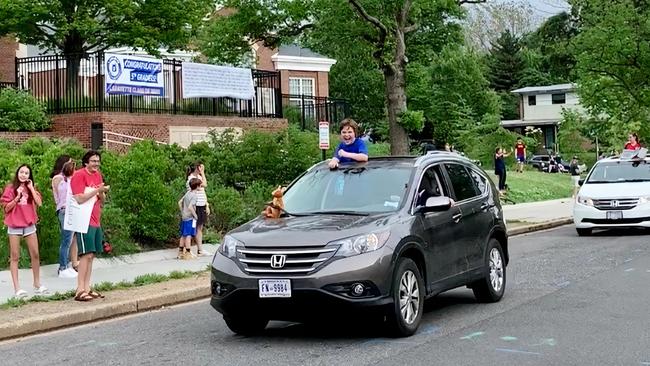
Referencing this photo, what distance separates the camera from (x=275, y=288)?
7.48 metres

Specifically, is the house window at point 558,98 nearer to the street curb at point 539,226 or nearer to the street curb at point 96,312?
the street curb at point 539,226

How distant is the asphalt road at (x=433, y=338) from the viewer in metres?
7.28

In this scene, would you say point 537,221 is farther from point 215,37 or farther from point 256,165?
point 215,37

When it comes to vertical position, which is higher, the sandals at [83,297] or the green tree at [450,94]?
the green tree at [450,94]

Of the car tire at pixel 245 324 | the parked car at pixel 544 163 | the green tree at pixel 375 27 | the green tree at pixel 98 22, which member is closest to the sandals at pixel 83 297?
the car tire at pixel 245 324

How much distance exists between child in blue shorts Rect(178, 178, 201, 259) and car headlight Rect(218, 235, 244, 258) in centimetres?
684

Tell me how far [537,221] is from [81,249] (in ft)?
48.4

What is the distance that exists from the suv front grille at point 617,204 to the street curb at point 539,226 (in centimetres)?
249

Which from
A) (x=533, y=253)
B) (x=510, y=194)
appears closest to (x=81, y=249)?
(x=533, y=253)

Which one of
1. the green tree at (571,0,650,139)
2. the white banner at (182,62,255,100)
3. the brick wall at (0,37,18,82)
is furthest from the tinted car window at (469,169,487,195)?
the brick wall at (0,37,18,82)

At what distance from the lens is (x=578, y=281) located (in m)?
11.6

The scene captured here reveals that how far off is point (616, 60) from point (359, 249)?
27.4m


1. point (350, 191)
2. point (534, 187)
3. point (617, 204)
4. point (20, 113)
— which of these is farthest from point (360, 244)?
point (534, 187)

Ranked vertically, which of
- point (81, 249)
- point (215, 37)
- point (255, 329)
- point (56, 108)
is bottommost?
point (255, 329)
